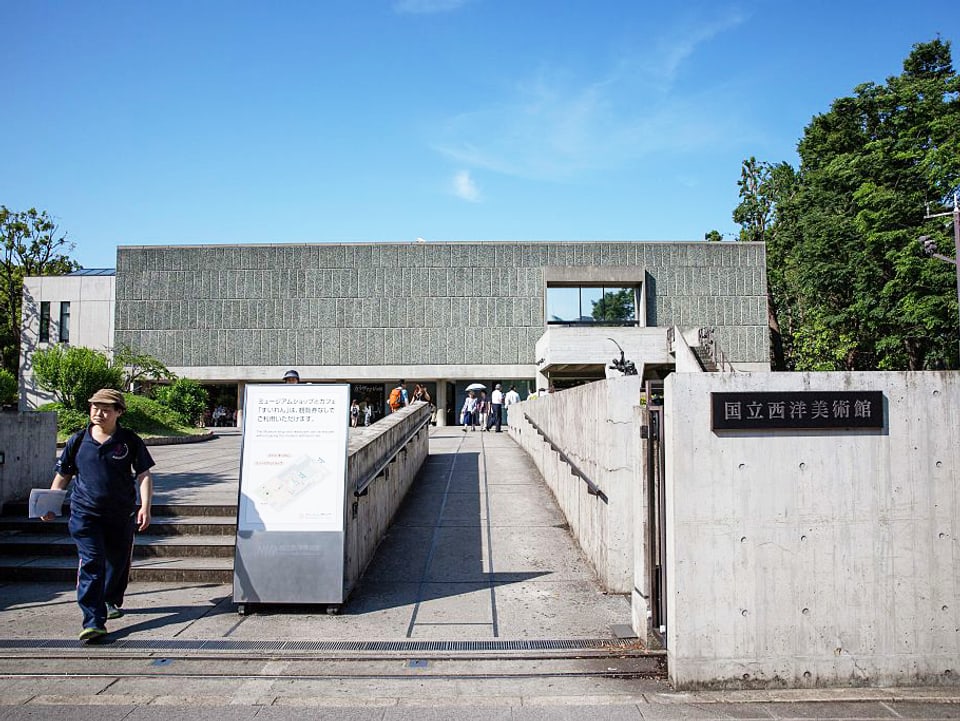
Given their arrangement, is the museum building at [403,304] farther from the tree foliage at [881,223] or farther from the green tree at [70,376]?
the green tree at [70,376]

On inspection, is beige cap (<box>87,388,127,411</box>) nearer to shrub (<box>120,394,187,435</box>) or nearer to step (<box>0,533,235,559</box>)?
step (<box>0,533,235,559</box>)

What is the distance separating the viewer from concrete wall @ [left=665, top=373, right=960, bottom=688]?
482 cm

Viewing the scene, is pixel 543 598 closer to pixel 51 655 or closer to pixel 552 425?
pixel 51 655

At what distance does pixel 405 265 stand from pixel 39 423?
3521 cm

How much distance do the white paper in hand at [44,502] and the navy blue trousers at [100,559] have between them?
20 cm

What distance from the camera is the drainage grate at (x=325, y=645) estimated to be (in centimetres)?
541

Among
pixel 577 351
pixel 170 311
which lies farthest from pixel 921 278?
pixel 170 311

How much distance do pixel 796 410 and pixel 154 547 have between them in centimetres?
620

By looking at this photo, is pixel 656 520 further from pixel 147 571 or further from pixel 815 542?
pixel 147 571

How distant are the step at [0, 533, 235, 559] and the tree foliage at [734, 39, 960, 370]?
3130 centimetres

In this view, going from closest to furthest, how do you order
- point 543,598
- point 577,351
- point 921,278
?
point 543,598 < point 921,278 < point 577,351

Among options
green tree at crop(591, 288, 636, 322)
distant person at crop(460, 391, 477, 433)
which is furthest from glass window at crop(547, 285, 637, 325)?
distant person at crop(460, 391, 477, 433)

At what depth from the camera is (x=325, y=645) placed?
5.50 meters

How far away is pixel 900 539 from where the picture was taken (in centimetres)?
491
